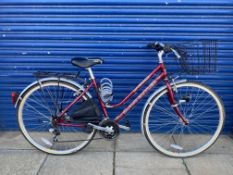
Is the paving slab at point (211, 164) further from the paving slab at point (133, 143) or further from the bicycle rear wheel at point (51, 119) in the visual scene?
the bicycle rear wheel at point (51, 119)

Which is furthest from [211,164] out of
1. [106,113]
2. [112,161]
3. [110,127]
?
[106,113]

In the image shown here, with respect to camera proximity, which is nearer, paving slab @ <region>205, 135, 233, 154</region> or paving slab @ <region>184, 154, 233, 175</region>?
paving slab @ <region>184, 154, 233, 175</region>

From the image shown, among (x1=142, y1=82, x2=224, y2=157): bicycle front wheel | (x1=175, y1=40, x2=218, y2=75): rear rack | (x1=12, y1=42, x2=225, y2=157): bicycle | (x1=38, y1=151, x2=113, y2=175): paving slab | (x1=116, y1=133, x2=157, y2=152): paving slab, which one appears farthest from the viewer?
(x1=142, y1=82, x2=224, y2=157): bicycle front wheel

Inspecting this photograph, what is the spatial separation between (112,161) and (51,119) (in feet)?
3.25

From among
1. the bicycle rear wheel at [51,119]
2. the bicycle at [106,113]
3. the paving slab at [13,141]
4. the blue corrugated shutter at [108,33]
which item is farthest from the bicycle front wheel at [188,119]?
the paving slab at [13,141]

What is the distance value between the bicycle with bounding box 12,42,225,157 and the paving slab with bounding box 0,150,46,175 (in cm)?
15

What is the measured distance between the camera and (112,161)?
417cm

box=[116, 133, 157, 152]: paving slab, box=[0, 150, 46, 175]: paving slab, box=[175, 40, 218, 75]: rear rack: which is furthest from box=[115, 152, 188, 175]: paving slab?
box=[175, 40, 218, 75]: rear rack

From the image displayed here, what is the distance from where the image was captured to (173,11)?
4.54 meters

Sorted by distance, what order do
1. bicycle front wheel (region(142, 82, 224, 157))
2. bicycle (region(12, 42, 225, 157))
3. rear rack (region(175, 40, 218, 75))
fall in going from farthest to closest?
bicycle front wheel (region(142, 82, 224, 157)) < rear rack (region(175, 40, 218, 75)) < bicycle (region(12, 42, 225, 157))

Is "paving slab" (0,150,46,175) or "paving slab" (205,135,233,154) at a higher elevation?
"paving slab" (0,150,46,175)

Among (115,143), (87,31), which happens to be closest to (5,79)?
(87,31)

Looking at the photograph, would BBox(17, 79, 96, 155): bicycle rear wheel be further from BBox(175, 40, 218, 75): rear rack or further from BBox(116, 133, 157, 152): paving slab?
BBox(175, 40, 218, 75): rear rack

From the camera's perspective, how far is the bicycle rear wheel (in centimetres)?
424
